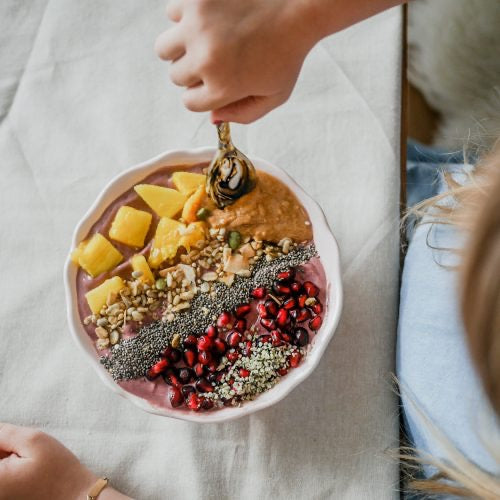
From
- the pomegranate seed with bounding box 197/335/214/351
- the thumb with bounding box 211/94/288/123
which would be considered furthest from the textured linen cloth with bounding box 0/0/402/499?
the thumb with bounding box 211/94/288/123

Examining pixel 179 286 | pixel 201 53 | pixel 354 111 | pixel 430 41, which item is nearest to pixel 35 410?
pixel 179 286

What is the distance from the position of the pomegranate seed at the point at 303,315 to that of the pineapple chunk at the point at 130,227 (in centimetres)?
25

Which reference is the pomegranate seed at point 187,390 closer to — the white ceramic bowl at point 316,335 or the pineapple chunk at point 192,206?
the white ceramic bowl at point 316,335

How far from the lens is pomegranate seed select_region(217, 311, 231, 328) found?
82 cm

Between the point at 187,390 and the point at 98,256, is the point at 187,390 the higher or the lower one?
A: the lower one

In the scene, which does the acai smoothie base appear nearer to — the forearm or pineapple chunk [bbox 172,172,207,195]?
pineapple chunk [bbox 172,172,207,195]

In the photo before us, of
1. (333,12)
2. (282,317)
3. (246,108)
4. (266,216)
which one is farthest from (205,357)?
(333,12)

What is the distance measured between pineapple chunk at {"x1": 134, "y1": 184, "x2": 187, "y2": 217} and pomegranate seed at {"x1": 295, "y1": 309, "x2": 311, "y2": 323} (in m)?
0.23

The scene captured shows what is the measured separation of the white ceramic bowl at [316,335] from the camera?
784 mm

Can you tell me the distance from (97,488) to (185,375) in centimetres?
20

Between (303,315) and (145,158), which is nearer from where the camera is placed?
(303,315)

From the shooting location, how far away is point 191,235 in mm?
838

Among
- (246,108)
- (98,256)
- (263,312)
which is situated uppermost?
(246,108)

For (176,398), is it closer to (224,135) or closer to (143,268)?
(143,268)
